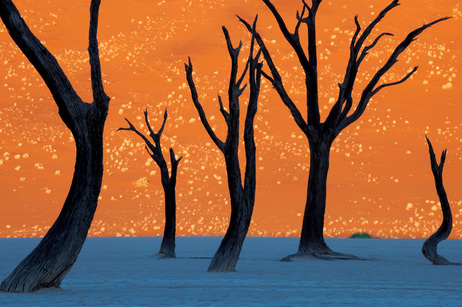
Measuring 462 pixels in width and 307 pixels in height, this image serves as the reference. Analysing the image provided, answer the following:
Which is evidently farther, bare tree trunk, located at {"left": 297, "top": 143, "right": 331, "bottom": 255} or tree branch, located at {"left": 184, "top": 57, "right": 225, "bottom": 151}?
bare tree trunk, located at {"left": 297, "top": 143, "right": 331, "bottom": 255}

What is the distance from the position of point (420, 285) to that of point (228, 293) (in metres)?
4.41

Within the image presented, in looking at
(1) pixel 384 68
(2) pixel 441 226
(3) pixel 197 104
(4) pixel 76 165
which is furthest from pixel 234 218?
(1) pixel 384 68

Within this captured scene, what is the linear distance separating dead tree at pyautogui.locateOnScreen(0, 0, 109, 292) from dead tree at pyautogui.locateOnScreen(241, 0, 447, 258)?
43.1 ft

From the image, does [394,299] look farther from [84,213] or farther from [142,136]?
[142,136]

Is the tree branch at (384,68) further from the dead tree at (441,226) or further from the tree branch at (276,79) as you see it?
the dead tree at (441,226)

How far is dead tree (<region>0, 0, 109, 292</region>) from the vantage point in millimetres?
12414

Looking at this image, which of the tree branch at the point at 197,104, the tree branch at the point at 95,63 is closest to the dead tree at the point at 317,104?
the tree branch at the point at 197,104

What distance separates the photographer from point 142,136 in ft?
91.5

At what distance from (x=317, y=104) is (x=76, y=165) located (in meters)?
14.4

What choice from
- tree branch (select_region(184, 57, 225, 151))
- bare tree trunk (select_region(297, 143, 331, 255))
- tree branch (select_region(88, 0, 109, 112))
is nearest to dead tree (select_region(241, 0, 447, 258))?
bare tree trunk (select_region(297, 143, 331, 255))

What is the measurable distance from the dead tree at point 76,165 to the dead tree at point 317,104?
43.1ft

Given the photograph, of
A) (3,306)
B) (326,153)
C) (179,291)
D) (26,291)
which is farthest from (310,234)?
(3,306)

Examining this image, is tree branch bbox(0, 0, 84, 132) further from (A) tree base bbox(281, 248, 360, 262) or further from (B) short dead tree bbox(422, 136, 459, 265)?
(B) short dead tree bbox(422, 136, 459, 265)

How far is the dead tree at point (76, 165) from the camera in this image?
1241 cm
